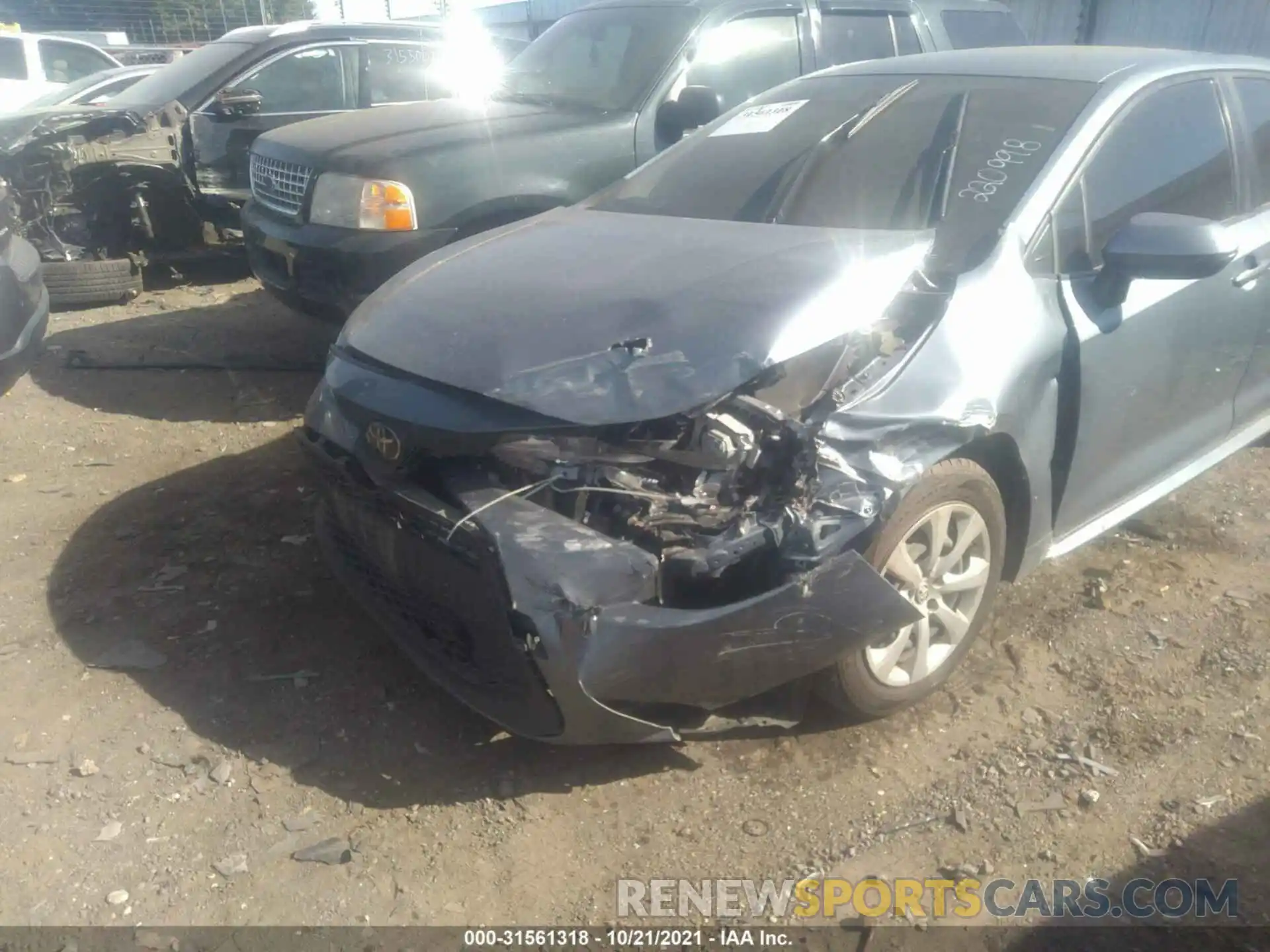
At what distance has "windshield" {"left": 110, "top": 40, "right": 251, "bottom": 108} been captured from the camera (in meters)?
7.29

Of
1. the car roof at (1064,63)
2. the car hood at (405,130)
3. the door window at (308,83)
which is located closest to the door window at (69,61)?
the door window at (308,83)

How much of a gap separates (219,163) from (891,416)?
6.08 metres

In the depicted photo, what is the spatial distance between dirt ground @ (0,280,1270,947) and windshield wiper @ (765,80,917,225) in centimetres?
156

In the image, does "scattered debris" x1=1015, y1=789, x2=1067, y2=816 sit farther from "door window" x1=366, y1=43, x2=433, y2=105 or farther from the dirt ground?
"door window" x1=366, y1=43, x2=433, y2=105

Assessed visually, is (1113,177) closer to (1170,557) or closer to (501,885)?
(1170,557)

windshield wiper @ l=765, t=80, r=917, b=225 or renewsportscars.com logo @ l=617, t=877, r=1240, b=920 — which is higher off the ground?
windshield wiper @ l=765, t=80, r=917, b=225

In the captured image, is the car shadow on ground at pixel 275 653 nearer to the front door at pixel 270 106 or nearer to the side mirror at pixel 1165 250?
the side mirror at pixel 1165 250

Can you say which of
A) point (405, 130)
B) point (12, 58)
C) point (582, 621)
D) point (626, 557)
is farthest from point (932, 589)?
point (12, 58)

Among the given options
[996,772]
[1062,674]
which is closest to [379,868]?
[996,772]

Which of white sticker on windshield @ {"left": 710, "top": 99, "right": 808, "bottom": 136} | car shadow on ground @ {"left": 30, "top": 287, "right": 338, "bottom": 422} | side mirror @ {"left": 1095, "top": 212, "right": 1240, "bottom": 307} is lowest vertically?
car shadow on ground @ {"left": 30, "top": 287, "right": 338, "bottom": 422}

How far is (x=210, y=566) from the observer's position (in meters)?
3.79

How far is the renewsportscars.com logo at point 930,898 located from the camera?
93.4 inches

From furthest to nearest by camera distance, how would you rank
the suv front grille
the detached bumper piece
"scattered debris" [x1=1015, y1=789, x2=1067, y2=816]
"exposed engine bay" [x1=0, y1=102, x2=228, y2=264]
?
"exposed engine bay" [x1=0, y1=102, x2=228, y2=264], the suv front grille, "scattered debris" [x1=1015, y1=789, x2=1067, y2=816], the detached bumper piece

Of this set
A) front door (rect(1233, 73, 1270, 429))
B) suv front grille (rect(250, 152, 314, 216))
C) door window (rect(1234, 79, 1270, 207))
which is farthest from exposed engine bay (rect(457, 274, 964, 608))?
suv front grille (rect(250, 152, 314, 216))
